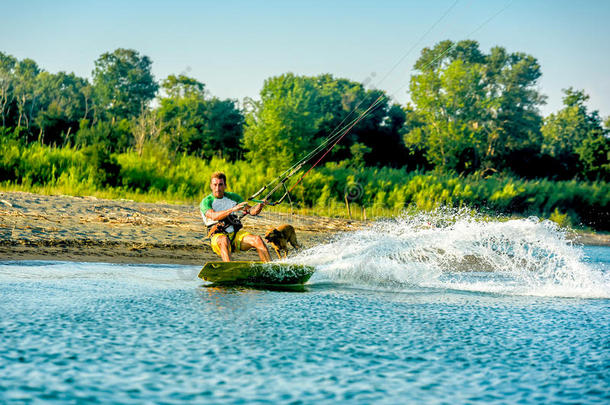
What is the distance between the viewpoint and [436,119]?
38938 mm

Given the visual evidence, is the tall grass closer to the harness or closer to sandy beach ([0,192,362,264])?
sandy beach ([0,192,362,264])

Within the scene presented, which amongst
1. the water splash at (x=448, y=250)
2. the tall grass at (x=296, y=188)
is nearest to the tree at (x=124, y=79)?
the tall grass at (x=296, y=188)

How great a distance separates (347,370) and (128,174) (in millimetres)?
16012

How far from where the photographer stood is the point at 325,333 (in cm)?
576

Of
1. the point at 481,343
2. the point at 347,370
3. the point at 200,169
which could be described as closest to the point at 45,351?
the point at 347,370

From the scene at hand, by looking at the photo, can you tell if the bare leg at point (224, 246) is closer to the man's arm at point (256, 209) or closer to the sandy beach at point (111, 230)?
the man's arm at point (256, 209)

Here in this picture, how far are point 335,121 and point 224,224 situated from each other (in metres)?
29.1

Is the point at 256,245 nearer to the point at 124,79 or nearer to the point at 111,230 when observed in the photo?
the point at 111,230

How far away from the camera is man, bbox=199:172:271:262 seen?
26.7 feet

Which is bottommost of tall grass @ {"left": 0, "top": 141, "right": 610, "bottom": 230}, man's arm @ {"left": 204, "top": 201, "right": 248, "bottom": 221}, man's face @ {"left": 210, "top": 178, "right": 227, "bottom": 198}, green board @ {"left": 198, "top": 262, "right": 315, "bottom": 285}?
green board @ {"left": 198, "top": 262, "right": 315, "bottom": 285}

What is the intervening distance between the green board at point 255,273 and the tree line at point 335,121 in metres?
4.48

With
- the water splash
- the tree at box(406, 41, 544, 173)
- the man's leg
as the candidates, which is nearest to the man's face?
the man's leg

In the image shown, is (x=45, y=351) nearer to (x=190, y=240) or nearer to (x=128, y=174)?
(x=190, y=240)

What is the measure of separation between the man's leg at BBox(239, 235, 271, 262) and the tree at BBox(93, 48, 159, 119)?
51333 millimetres
